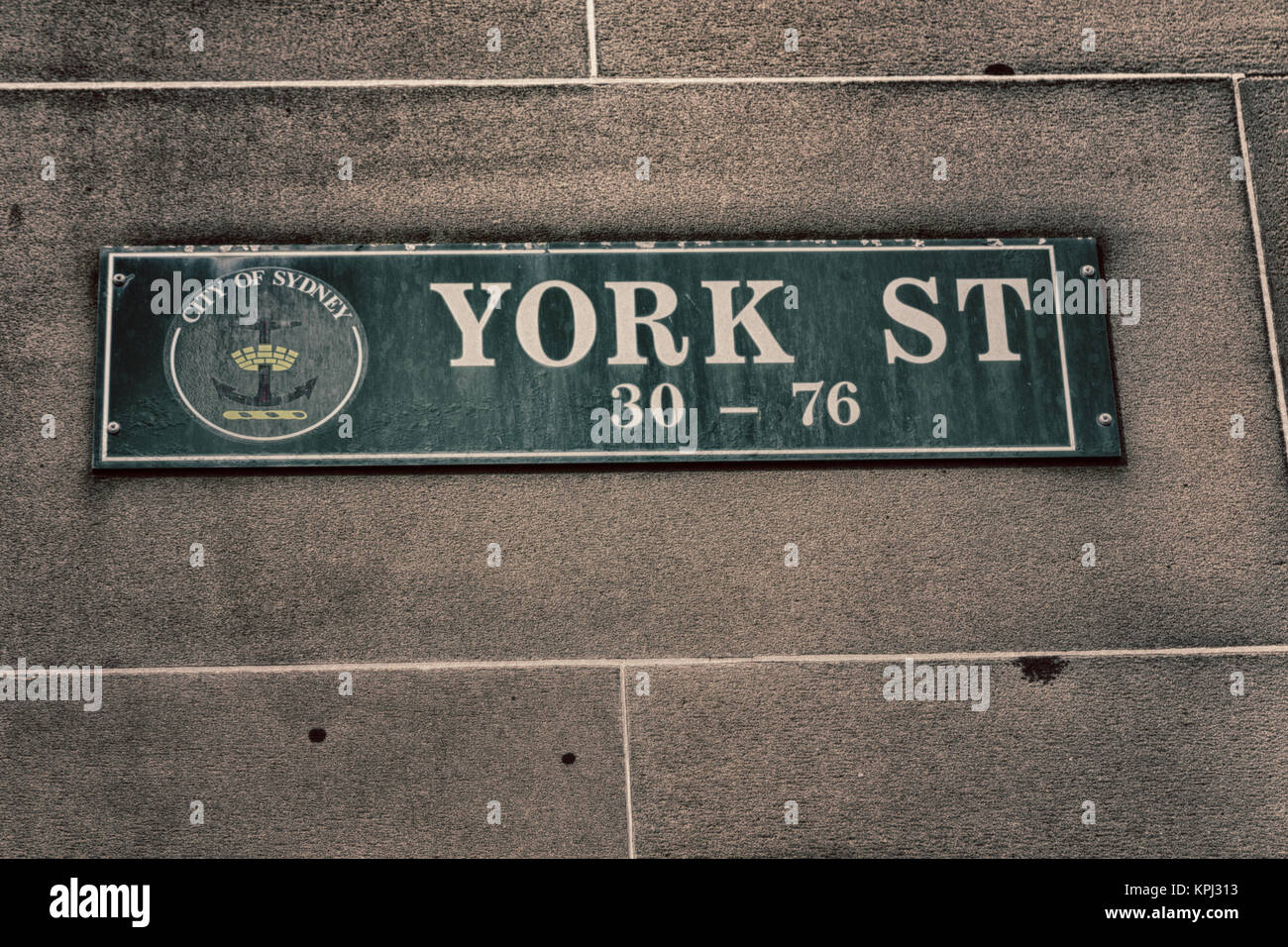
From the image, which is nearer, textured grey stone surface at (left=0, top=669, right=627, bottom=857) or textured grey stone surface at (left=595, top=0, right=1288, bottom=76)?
textured grey stone surface at (left=0, top=669, right=627, bottom=857)

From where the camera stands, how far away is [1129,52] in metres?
4.45

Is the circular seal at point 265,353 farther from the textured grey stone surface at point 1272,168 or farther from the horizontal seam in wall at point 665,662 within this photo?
the textured grey stone surface at point 1272,168

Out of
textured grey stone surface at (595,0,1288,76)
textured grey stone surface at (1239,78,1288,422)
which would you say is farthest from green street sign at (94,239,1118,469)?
textured grey stone surface at (595,0,1288,76)

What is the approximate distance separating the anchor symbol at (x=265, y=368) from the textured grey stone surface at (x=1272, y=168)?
3460mm

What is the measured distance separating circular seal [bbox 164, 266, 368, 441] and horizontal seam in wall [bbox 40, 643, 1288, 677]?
0.78 meters

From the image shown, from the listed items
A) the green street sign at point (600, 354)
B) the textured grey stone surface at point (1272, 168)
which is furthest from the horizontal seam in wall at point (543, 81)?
the green street sign at point (600, 354)

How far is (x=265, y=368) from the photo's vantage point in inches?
158

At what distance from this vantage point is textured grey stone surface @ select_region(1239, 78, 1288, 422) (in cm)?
427

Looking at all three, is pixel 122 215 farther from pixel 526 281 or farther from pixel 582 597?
pixel 582 597

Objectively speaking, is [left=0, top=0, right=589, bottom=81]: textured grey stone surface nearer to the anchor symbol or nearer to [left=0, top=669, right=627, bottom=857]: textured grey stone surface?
the anchor symbol

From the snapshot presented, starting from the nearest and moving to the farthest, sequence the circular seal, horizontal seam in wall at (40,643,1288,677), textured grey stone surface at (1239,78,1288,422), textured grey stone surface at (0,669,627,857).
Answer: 1. textured grey stone surface at (0,669,627,857)
2. horizontal seam in wall at (40,643,1288,677)
3. the circular seal
4. textured grey stone surface at (1239,78,1288,422)

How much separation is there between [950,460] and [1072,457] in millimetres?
426

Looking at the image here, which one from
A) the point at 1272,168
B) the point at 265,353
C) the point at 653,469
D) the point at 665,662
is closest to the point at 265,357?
the point at 265,353
